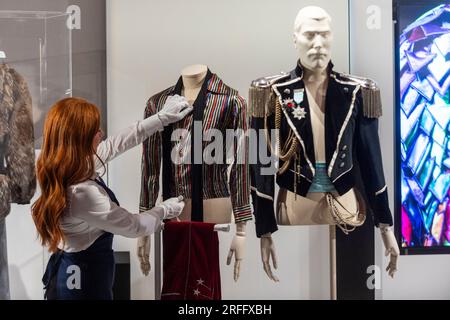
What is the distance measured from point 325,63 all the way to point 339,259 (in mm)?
970

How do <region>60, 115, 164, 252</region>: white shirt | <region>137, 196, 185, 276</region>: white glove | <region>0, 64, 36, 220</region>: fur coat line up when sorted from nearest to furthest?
1. <region>60, 115, 164, 252</region>: white shirt
2. <region>137, 196, 185, 276</region>: white glove
3. <region>0, 64, 36, 220</region>: fur coat

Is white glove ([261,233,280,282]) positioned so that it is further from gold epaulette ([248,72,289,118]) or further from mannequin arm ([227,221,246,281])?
gold epaulette ([248,72,289,118])

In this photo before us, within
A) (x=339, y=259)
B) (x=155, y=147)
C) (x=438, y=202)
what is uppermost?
(x=155, y=147)

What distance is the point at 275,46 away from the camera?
3.15m

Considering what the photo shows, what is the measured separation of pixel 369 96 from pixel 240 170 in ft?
2.27

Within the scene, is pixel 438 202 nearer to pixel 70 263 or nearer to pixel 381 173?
pixel 381 173

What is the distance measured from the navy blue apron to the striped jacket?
10.7 inches

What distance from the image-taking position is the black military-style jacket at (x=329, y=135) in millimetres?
3012

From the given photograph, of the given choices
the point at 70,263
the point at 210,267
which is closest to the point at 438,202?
the point at 210,267

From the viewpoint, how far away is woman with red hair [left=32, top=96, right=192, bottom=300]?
2686mm

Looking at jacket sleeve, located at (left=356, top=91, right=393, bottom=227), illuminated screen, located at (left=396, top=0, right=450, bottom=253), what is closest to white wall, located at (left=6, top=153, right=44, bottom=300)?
jacket sleeve, located at (left=356, top=91, right=393, bottom=227)

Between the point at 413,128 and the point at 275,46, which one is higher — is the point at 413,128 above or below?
below

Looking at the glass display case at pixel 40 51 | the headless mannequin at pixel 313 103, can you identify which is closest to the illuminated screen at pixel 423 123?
the headless mannequin at pixel 313 103

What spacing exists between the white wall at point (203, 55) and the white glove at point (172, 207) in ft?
0.70
